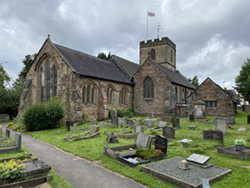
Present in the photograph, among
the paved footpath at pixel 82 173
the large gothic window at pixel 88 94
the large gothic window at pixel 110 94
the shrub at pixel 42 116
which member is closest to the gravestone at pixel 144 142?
the paved footpath at pixel 82 173

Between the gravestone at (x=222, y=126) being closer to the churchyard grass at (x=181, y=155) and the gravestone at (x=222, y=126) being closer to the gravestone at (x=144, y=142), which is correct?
the churchyard grass at (x=181, y=155)

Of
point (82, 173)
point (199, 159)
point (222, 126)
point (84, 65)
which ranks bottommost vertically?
point (82, 173)

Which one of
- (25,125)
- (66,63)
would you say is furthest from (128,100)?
(25,125)

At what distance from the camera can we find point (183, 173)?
612 cm

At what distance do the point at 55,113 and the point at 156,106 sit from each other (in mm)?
15588

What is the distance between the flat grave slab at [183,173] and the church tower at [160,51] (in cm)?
3578

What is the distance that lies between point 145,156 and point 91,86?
16.3m

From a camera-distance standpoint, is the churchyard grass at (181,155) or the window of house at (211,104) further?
the window of house at (211,104)

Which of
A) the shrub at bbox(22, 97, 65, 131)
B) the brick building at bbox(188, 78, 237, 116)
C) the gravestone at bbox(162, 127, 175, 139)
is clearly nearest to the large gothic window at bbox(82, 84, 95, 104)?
the shrub at bbox(22, 97, 65, 131)

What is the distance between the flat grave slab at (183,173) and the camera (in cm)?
549

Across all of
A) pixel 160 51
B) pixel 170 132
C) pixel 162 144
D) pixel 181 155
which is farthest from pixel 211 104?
pixel 162 144

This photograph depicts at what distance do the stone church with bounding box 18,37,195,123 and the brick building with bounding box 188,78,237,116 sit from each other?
4.39 m

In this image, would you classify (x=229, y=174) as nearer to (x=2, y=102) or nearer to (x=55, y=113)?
(x=55, y=113)

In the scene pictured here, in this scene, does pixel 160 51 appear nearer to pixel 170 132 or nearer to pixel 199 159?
pixel 170 132
